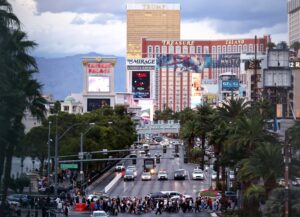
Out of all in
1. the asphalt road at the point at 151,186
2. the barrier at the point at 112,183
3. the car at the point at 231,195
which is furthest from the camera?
the barrier at the point at 112,183

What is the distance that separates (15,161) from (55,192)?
61.6 meters

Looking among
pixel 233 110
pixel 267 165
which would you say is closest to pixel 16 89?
pixel 267 165

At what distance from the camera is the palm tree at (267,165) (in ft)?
144

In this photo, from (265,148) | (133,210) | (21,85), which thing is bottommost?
(133,210)

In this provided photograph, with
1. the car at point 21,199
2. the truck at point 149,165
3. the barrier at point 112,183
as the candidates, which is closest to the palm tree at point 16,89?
the car at point 21,199

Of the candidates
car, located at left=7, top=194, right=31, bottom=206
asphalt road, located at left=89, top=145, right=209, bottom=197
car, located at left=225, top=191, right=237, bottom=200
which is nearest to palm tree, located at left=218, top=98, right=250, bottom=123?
car, located at left=225, top=191, right=237, bottom=200

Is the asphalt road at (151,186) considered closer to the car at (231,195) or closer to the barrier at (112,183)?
the barrier at (112,183)

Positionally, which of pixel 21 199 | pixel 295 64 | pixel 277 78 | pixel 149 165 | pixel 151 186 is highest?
pixel 295 64

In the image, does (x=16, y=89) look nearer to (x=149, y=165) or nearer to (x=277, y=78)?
(x=149, y=165)

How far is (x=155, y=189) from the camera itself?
3410 inches

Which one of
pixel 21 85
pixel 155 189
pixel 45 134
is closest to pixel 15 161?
pixel 45 134

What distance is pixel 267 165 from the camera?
44.4 meters

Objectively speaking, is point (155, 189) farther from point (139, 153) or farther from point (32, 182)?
point (139, 153)

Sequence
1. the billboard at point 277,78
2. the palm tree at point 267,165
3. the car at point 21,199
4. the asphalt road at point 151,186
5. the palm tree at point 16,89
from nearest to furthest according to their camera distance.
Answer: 1. the palm tree at point 267,165
2. the palm tree at point 16,89
3. the car at point 21,199
4. the asphalt road at point 151,186
5. the billboard at point 277,78
